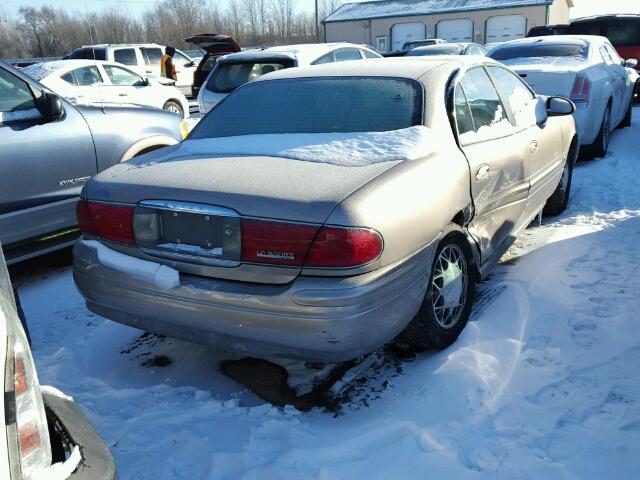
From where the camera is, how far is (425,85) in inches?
132

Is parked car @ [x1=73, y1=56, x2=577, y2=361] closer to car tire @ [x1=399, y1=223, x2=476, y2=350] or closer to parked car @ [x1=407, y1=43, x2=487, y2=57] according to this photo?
car tire @ [x1=399, y1=223, x2=476, y2=350]

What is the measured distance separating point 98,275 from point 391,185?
4.77 feet

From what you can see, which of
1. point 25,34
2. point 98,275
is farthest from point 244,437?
point 25,34

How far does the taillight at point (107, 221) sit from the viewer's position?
2801 mm

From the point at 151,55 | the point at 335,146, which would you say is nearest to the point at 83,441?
the point at 335,146

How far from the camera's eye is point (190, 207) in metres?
2.60

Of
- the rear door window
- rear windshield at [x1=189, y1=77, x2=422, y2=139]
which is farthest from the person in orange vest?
rear windshield at [x1=189, y1=77, x2=422, y2=139]

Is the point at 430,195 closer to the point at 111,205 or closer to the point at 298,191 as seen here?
the point at 298,191

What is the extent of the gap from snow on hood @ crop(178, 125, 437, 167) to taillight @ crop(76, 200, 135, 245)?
1.80ft

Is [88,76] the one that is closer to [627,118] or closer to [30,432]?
[627,118]

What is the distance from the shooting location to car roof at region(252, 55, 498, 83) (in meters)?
3.52

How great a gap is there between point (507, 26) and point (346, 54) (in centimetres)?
3054

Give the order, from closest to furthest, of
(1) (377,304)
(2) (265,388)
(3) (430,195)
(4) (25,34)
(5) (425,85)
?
(1) (377,304) → (3) (430,195) → (2) (265,388) → (5) (425,85) → (4) (25,34)

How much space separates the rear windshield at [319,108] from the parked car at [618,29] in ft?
48.0
